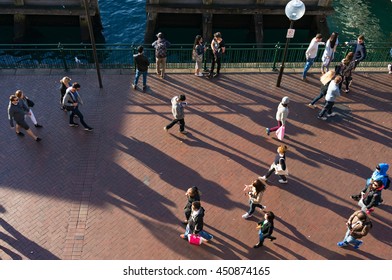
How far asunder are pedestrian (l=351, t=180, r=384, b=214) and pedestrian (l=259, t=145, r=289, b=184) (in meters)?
2.01

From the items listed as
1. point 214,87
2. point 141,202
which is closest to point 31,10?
point 214,87

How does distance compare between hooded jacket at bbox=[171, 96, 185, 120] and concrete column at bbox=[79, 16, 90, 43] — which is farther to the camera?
concrete column at bbox=[79, 16, 90, 43]

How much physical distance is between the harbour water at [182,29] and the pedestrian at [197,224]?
51.6 feet

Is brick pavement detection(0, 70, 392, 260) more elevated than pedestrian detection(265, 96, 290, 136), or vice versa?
pedestrian detection(265, 96, 290, 136)

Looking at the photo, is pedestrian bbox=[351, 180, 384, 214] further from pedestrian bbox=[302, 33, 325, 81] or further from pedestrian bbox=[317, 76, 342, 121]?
pedestrian bbox=[302, 33, 325, 81]

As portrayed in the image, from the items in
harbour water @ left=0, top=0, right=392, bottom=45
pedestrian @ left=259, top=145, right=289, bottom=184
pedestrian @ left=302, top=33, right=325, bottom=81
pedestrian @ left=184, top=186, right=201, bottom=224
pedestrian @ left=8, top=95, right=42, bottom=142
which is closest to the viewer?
pedestrian @ left=184, top=186, right=201, bottom=224

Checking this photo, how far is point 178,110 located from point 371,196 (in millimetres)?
5735

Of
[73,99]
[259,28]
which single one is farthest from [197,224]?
[259,28]

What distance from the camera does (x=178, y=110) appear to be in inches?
465

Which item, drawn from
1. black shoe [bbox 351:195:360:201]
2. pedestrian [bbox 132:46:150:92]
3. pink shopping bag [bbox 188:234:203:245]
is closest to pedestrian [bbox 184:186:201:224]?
pink shopping bag [bbox 188:234:203:245]

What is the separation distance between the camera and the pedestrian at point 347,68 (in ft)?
43.4

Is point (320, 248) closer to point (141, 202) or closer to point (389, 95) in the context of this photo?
point (141, 202)

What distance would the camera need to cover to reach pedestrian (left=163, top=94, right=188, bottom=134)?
38.0 feet

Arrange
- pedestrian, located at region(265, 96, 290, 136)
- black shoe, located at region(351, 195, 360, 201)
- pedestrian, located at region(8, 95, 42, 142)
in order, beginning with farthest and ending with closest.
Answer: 1. pedestrian, located at region(265, 96, 290, 136)
2. pedestrian, located at region(8, 95, 42, 142)
3. black shoe, located at region(351, 195, 360, 201)
